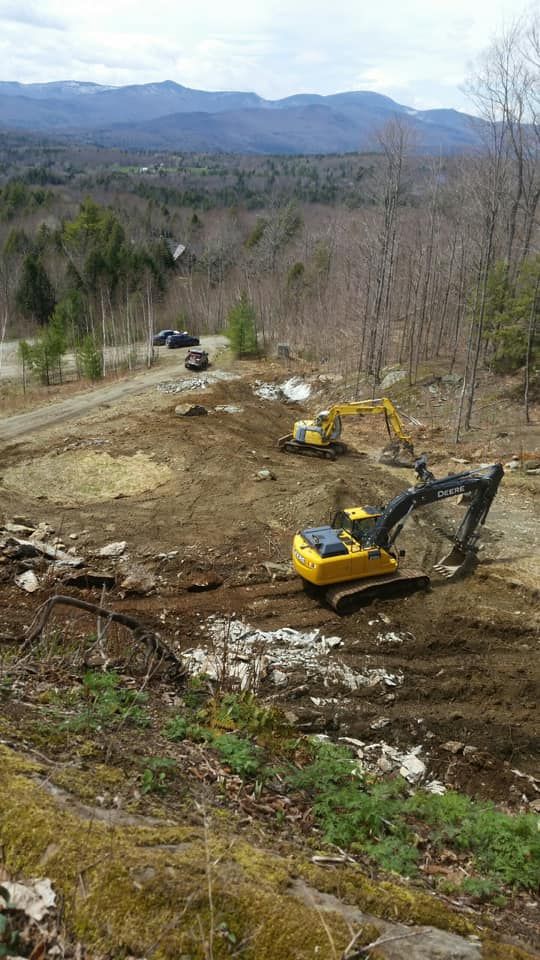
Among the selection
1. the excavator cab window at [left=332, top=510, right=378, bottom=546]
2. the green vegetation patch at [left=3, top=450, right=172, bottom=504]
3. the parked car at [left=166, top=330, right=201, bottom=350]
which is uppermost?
the excavator cab window at [left=332, top=510, right=378, bottom=546]

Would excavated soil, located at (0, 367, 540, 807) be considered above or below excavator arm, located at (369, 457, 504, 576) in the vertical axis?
below

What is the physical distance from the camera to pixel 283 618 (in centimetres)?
1339

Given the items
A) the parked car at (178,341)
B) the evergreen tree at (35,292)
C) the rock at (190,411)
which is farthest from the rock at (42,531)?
the evergreen tree at (35,292)

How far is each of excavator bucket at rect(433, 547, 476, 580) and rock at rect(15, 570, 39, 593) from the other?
9.25 meters

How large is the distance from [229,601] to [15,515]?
7.42 meters

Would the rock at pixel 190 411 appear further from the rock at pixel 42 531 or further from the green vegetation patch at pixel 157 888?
the green vegetation patch at pixel 157 888

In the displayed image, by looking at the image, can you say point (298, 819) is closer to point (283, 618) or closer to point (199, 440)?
point (283, 618)

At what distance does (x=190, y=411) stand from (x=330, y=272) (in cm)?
3432

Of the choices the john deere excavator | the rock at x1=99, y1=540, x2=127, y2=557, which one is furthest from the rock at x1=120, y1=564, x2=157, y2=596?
the john deere excavator

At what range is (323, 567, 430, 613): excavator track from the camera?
13609 millimetres

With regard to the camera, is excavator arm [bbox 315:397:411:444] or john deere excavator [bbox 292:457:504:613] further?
excavator arm [bbox 315:397:411:444]

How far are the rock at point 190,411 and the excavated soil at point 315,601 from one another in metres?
1.83

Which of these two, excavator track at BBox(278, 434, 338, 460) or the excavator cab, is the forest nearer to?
excavator track at BBox(278, 434, 338, 460)

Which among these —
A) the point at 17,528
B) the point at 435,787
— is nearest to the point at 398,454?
the point at 17,528
